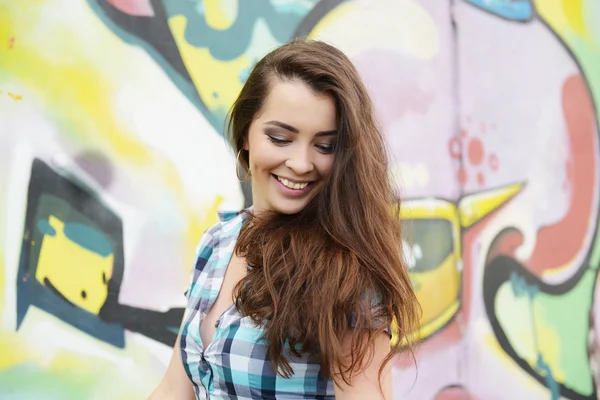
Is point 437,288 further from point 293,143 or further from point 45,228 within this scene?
point 45,228

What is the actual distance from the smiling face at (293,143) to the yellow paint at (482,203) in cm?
174

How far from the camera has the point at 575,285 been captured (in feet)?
10.6

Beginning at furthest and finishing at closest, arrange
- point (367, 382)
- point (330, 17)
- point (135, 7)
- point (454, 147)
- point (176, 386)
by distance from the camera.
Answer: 1. point (454, 147)
2. point (330, 17)
3. point (135, 7)
4. point (176, 386)
5. point (367, 382)

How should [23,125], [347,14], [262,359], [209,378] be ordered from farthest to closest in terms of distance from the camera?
1. [347,14]
2. [23,125]
3. [209,378]
4. [262,359]

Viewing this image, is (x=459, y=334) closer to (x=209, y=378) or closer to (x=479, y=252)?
(x=479, y=252)

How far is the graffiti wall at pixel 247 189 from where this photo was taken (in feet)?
9.21

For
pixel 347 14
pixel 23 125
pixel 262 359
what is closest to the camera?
pixel 262 359

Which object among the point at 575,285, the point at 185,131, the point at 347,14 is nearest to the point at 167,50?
the point at 185,131

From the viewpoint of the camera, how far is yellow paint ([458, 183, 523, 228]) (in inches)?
124

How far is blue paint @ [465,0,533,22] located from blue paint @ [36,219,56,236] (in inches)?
91.9

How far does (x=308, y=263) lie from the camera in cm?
147

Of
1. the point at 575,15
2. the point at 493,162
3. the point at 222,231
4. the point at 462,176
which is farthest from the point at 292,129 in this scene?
the point at 575,15

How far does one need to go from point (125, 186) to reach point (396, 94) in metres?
1.39

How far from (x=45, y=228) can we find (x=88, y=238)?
20cm
